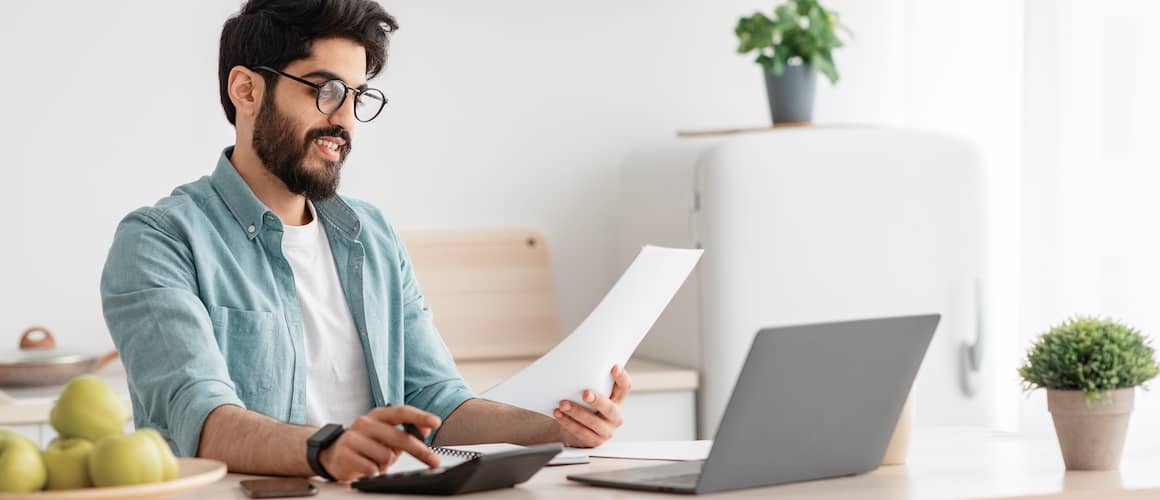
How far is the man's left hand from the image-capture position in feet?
5.74

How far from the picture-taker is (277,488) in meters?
1.37

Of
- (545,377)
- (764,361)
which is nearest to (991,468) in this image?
(764,361)

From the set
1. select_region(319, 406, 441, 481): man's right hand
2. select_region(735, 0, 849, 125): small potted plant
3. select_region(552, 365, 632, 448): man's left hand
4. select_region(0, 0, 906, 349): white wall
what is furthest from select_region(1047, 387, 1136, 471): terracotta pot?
select_region(0, 0, 906, 349): white wall

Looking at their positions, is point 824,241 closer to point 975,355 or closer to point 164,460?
point 975,355

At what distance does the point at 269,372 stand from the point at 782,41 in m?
1.80

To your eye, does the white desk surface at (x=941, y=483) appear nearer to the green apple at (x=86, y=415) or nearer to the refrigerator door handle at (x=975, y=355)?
the green apple at (x=86, y=415)

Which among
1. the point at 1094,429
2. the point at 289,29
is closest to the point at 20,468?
the point at 289,29

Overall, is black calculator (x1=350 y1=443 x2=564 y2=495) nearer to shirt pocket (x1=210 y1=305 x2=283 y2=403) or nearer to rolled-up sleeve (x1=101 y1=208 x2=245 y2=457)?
rolled-up sleeve (x1=101 y1=208 x2=245 y2=457)

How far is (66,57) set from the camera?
3170mm

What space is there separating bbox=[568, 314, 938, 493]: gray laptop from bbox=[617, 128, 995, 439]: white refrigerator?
1.51m

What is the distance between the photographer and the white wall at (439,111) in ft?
10.4

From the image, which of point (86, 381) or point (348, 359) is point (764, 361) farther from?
point (348, 359)

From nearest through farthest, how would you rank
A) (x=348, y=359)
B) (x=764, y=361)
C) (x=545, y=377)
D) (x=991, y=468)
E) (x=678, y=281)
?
(x=764, y=361) → (x=991, y=468) → (x=678, y=281) → (x=545, y=377) → (x=348, y=359)

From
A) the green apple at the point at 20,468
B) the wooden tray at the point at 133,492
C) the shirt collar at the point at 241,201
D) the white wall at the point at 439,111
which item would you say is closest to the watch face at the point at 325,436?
the wooden tray at the point at 133,492
